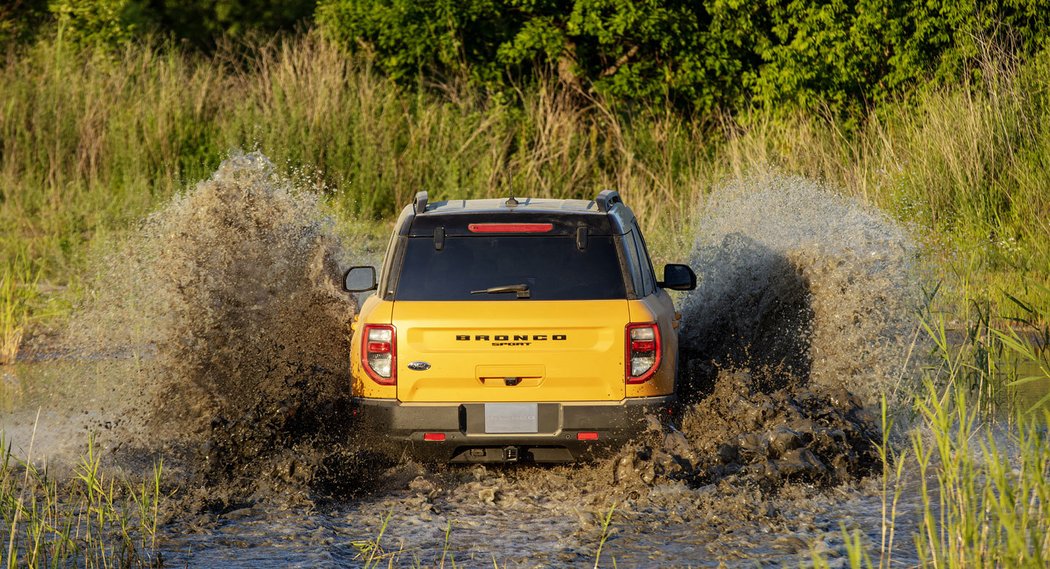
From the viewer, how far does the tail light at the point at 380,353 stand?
26.3 ft

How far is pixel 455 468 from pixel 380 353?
108cm

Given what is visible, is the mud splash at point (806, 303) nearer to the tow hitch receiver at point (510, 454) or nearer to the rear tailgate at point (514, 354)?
the rear tailgate at point (514, 354)

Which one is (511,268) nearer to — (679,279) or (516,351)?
(516,351)

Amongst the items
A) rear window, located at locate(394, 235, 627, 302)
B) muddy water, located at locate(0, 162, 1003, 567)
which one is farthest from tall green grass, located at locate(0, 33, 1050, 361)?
rear window, located at locate(394, 235, 627, 302)

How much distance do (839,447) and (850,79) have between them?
44.8 feet

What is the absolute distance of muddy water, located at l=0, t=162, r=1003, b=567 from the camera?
7.30 m

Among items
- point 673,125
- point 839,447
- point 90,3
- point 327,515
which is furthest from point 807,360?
point 90,3

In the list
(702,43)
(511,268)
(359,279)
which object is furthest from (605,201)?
(702,43)

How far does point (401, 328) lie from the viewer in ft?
26.3

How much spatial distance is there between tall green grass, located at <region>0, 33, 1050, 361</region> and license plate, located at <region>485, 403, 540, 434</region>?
8803 mm

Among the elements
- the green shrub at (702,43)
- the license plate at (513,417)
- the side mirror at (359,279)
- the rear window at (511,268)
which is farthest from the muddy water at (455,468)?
the green shrub at (702,43)

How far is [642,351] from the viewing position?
316 inches

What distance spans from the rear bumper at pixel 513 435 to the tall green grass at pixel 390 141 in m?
8.68

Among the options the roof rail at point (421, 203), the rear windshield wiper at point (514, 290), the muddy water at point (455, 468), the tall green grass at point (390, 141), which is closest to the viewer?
the muddy water at point (455, 468)
